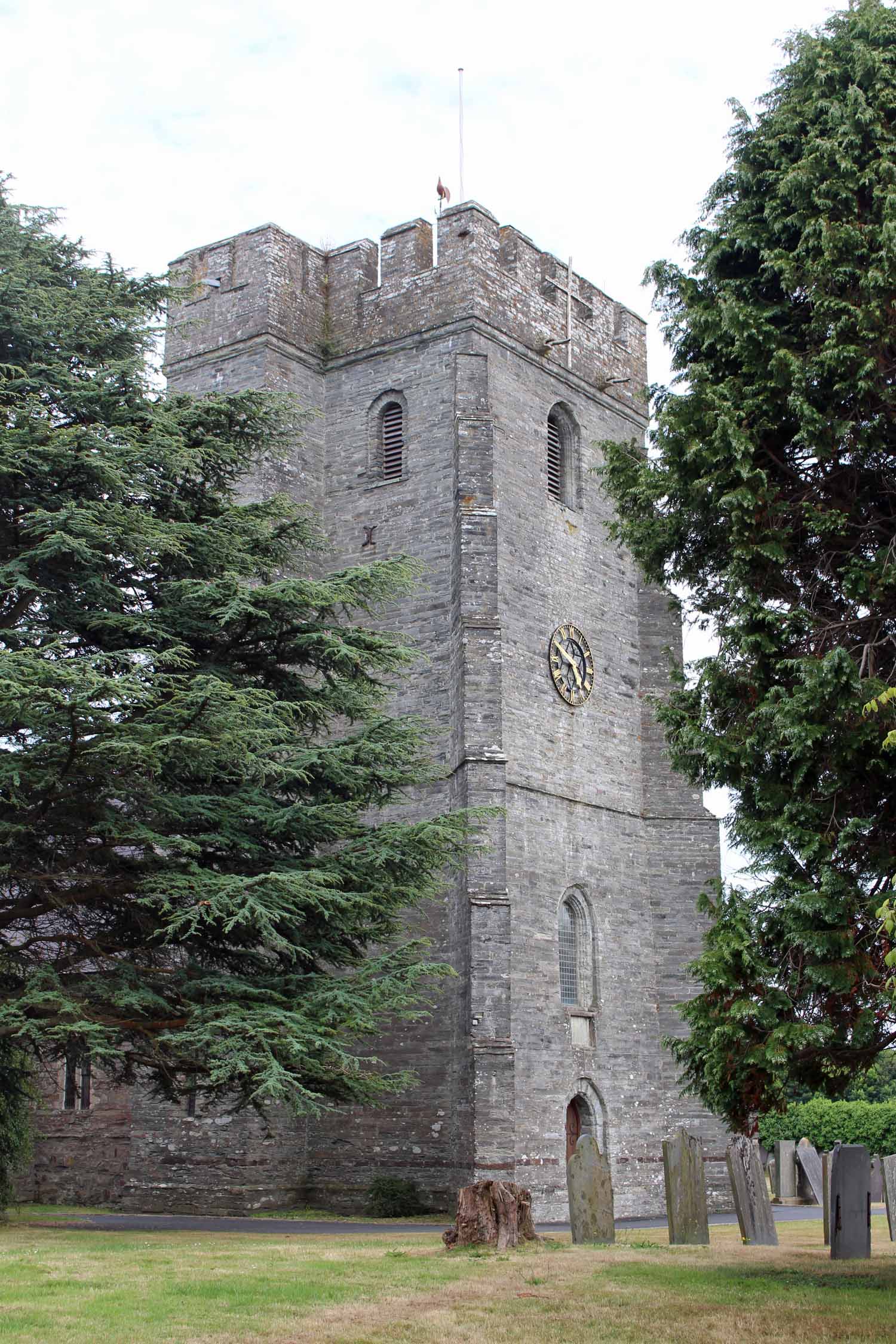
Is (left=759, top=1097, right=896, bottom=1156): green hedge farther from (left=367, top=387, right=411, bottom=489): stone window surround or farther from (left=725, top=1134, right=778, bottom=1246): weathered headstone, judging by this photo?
(left=725, top=1134, right=778, bottom=1246): weathered headstone

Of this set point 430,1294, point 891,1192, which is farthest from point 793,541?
point 891,1192

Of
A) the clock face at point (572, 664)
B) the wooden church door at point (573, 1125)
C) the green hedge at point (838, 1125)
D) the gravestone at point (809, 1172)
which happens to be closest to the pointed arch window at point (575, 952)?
the wooden church door at point (573, 1125)

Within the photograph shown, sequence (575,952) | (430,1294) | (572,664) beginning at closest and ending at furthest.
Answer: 1. (430,1294)
2. (575,952)
3. (572,664)

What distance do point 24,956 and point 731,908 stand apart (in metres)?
8.92

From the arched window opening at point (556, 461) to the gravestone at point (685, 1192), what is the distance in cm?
1504

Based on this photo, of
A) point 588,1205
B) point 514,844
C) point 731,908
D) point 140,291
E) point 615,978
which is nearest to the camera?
point 731,908

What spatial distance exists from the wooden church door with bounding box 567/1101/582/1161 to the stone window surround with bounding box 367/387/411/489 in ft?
37.9

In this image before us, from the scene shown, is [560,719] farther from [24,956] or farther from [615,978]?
Result: [24,956]

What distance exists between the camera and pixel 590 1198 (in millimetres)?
14516

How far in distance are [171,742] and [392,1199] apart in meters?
10.3

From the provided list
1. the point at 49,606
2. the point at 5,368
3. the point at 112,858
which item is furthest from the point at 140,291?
the point at 112,858

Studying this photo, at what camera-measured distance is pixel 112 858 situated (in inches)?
651

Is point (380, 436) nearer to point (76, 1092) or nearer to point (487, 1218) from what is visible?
point (76, 1092)

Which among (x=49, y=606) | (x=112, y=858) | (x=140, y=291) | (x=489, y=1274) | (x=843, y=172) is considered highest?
(x=140, y=291)
